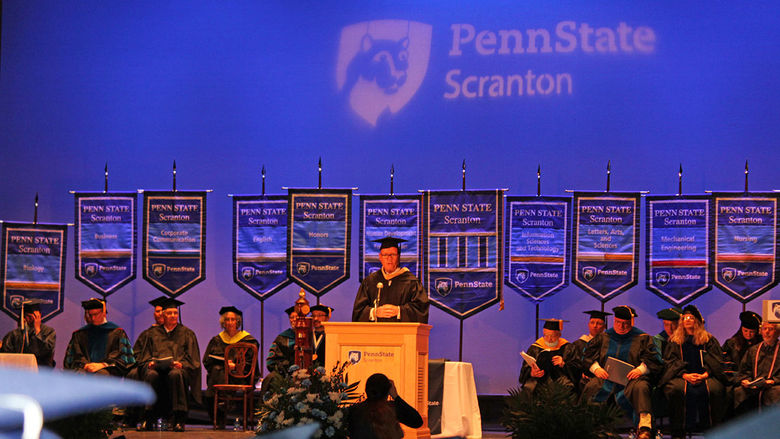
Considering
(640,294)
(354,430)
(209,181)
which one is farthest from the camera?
(209,181)

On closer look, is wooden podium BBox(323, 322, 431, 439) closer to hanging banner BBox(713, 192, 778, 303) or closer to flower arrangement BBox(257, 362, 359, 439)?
flower arrangement BBox(257, 362, 359, 439)

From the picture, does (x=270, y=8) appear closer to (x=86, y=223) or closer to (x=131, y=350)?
(x=86, y=223)

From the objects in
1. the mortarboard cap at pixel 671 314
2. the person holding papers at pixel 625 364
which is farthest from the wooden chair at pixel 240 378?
the mortarboard cap at pixel 671 314

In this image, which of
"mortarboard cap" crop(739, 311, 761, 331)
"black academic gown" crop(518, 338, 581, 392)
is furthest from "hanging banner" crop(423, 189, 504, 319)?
"mortarboard cap" crop(739, 311, 761, 331)

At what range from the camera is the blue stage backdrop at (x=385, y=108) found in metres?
11.5

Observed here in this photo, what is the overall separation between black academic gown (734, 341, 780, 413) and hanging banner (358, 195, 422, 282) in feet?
12.5

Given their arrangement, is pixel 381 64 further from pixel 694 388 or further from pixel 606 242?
pixel 694 388

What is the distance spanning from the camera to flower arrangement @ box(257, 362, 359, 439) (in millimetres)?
5461

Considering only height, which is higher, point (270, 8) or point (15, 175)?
point (270, 8)

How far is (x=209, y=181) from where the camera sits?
483 inches

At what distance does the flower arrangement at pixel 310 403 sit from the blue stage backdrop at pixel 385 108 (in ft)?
19.3

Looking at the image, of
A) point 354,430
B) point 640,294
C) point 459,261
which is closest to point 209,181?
point 459,261

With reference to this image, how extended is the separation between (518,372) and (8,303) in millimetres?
6541

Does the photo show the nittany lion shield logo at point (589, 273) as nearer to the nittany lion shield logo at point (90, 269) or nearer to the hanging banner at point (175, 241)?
the hanging banner at point (175, 241)
